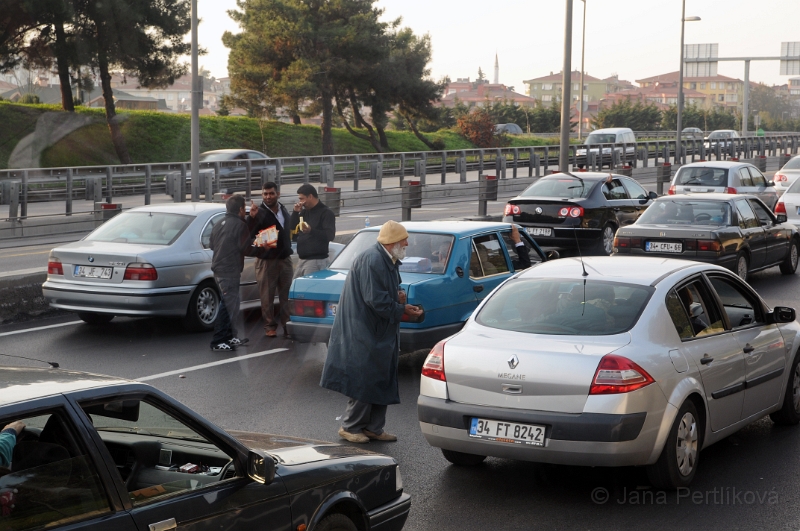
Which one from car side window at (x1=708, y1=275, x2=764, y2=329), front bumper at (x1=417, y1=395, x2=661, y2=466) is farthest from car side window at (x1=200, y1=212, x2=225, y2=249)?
front bumper at (x1=417, y1=395, x2=661, y2=466)

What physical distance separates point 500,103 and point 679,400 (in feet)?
285

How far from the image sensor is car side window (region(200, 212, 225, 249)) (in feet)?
37.9

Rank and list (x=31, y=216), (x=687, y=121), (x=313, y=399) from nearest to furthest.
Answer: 1. (x=313, y=399)
2. (x=31, y=216)
3. (x=687, y=121)

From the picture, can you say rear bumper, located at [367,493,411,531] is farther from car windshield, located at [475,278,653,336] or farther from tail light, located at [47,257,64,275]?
tail light, located at [47,257,64,275]

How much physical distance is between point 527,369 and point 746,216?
10173 millimetres

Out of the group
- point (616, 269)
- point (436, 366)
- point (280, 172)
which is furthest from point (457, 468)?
point (280, 172)

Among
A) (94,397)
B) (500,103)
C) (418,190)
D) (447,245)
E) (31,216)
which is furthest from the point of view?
(500,103)

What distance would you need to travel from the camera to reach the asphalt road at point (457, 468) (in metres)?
5.62

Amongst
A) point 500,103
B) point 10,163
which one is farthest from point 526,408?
point 500,103

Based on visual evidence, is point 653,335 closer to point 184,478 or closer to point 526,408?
point 526,408

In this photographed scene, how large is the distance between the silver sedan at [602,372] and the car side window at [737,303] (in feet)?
0.11

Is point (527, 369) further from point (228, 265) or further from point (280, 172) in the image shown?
point (280, 172)

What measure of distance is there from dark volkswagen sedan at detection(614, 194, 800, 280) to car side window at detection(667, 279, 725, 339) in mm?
7297

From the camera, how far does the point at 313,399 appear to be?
28.1ft
